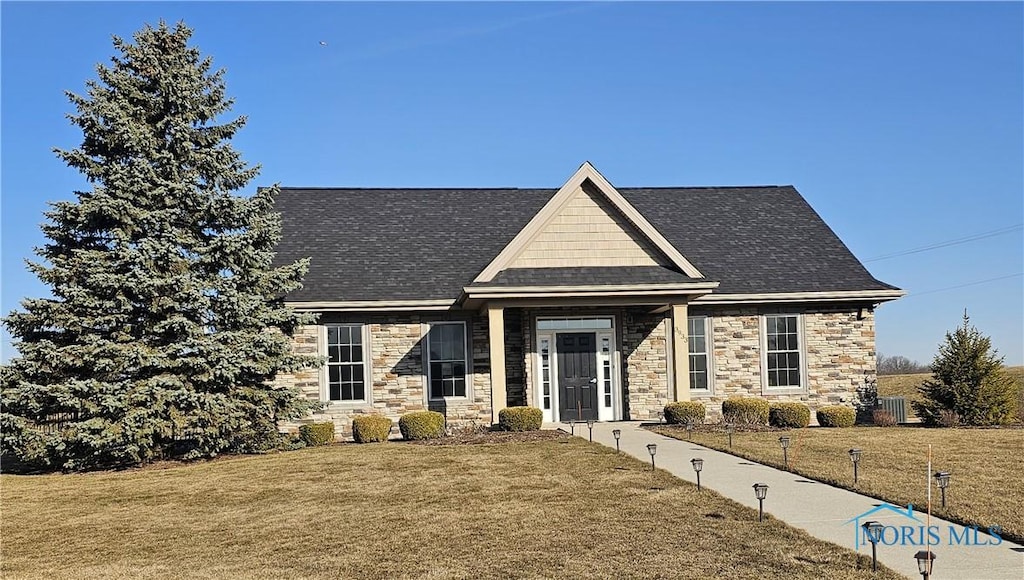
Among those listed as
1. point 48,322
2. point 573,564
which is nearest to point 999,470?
point 573,564

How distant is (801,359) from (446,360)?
9.09 metres

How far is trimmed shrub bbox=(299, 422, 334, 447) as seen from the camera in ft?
65.8

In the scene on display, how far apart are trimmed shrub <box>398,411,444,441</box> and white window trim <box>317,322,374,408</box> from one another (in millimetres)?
1956

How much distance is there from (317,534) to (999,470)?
31.9ft

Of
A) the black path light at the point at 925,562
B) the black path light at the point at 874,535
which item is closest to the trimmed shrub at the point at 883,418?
the black path light at the point at 874,535

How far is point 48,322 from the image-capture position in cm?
1694

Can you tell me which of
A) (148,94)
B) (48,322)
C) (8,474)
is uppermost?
(148,94)

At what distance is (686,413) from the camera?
20.0 metres

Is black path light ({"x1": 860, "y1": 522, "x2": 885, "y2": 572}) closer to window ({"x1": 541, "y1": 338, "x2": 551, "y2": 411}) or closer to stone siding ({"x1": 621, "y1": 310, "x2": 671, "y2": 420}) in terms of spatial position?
window ({"x1": 541, "y1": 338, "x2": 551, "y2": 411})

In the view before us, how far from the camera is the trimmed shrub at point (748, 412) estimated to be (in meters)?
20.6

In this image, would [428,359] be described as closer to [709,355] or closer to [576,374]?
[576,374]

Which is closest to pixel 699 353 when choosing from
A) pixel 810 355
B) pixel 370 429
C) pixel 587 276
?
pixel 810 355

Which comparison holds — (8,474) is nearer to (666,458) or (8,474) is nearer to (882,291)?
(666,458)

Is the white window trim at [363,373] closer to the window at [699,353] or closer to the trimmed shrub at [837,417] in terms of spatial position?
the window at [699,353]
